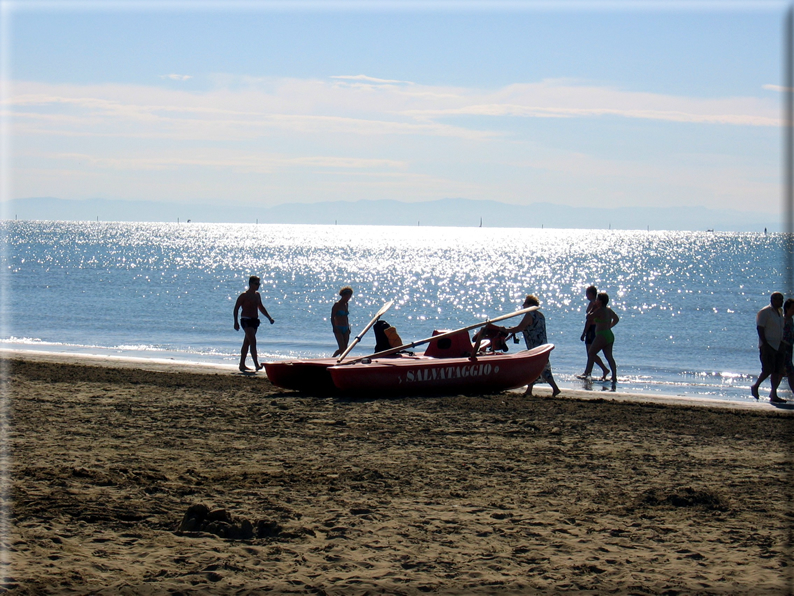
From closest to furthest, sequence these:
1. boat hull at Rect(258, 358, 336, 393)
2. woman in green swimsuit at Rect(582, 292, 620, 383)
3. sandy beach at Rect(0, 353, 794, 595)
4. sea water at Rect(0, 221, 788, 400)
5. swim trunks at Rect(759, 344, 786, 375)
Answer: sandy beach at Rect(0, 353, 794, 595) → boat hull at Rect(258, 358, 336, 393) → swim trunks at Rect(759, 344, 786, 375) → woman in green swimsuit at Rect(582, 292, 620, 383) → sea water at Rect(0, 221, 788, 400)

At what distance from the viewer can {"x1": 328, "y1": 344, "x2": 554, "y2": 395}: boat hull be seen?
9478 millimetres

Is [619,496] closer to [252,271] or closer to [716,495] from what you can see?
[716,495]

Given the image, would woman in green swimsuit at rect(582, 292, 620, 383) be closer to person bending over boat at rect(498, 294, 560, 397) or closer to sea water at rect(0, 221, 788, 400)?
sea water at rect(0, 221, 788, 400)

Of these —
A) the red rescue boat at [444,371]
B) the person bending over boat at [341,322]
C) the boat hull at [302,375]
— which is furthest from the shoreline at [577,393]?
the boat hull at [302,375]

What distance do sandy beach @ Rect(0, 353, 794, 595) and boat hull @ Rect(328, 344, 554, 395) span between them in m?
0.56

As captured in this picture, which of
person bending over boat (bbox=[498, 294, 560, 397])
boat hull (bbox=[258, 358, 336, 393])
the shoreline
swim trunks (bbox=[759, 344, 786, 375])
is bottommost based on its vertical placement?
the shoreline

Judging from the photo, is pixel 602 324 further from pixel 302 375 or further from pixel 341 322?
pixel 302 375

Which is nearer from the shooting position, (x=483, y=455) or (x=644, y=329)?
(x=483, y=455)

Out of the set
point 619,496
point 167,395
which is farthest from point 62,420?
point 619,496

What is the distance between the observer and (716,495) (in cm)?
557

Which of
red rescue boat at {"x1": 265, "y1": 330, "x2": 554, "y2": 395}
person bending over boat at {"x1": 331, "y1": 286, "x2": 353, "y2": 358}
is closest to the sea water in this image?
red rescue boat at {"x1": 265, "y1": 330, "x2": 554, "y2": 395}

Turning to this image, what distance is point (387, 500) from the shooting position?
5324mm

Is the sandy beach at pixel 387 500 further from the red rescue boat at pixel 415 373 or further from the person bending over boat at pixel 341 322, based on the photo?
the person bending over boat at pixel 341 322

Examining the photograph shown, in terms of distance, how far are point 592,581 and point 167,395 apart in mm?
6688
